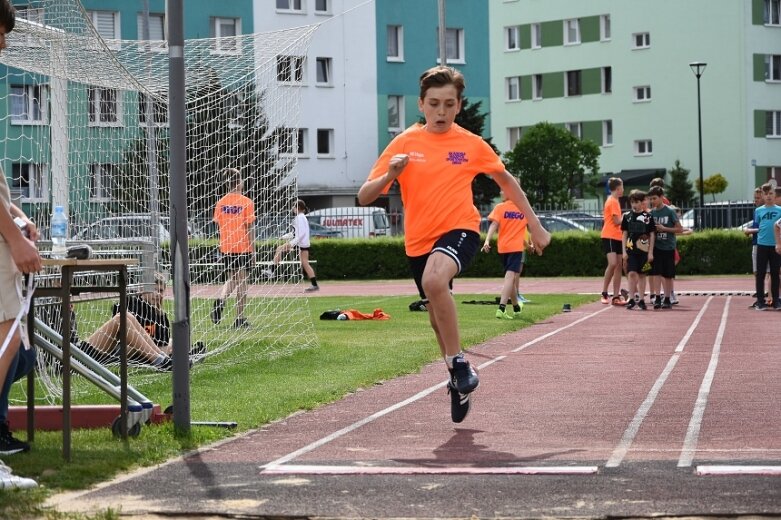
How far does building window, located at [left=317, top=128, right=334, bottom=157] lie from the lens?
64250 mm

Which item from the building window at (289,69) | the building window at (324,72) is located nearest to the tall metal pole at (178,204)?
the building window at (289,69)

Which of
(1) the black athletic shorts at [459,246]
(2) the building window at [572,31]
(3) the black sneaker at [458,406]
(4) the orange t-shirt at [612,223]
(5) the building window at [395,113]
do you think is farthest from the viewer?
(2) the building window at [572,31]

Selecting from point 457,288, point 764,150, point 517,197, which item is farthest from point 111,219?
point 764,150

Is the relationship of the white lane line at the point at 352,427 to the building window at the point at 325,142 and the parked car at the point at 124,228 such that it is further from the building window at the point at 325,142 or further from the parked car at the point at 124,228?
the building window at the point at 325,142

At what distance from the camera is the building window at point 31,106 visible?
11484 mm

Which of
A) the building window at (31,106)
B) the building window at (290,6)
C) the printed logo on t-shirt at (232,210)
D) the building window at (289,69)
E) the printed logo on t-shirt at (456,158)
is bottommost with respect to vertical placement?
the printed logo on t-shirt at (232,210)

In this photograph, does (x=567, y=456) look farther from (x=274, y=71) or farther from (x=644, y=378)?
(x=274, y=71)

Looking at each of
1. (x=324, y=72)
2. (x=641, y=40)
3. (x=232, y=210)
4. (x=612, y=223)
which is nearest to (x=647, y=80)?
(x=641, y=40)

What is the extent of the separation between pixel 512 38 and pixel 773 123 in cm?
1626

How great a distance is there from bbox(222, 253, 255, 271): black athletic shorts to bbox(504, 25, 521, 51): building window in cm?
6666

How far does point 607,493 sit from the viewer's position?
18.7 feet

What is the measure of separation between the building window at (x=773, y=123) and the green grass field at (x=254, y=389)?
56.2m

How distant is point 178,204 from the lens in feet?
25.6

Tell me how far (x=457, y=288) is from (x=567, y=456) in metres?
22.5
